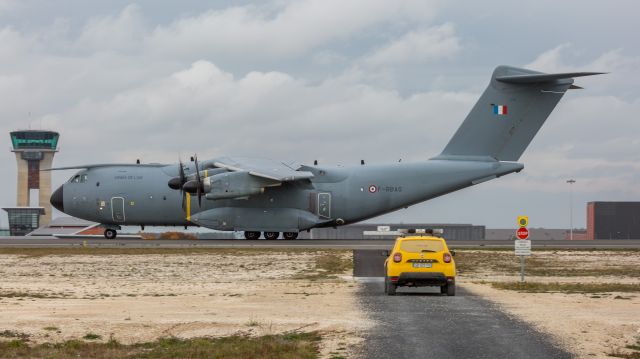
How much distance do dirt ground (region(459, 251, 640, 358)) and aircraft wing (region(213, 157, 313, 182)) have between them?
17004 mm

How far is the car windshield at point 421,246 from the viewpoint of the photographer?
84.0ft

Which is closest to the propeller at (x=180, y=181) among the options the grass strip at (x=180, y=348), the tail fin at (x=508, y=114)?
the tail fin at (x=508, y=114)

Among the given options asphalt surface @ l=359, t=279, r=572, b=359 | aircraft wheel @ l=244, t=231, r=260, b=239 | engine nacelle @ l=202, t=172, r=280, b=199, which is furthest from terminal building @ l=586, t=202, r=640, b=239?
asphalt surface @ l=359, t=279, r=572, b=359

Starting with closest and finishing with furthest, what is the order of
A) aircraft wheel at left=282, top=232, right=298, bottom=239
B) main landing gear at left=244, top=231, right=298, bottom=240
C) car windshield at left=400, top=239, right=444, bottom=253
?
car windshield at left=400, top=239, right=444, bottom=253 → aircraft wheel at left=282, top=232, right=298, bottom=239 → main landing gear at left=244, top=231, right=298, bottom=240

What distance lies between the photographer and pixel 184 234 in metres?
74.2

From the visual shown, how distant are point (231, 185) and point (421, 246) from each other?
98.9 ft

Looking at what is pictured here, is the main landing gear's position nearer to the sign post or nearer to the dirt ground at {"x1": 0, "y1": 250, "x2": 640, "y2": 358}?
the dirt ground at {"x1": 0, "y1": 250, "x2": 640, "y2": 358}

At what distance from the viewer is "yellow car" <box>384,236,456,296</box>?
25125mm

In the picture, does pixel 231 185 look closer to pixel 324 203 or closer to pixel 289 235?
pixel 324 203

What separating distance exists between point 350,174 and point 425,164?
16.0 feet

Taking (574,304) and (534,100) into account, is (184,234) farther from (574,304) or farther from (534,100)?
(574,304)

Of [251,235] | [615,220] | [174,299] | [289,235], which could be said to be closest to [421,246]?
[174,299]

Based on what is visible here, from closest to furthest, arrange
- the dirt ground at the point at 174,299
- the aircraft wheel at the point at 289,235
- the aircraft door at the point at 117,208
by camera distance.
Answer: the dirt ground at the point at 174,299 → the aircraft door at the point at 117,208 → the aircraft wheel at the point at 289,235

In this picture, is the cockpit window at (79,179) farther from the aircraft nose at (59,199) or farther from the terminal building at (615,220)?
the terminal building at (615,220)
